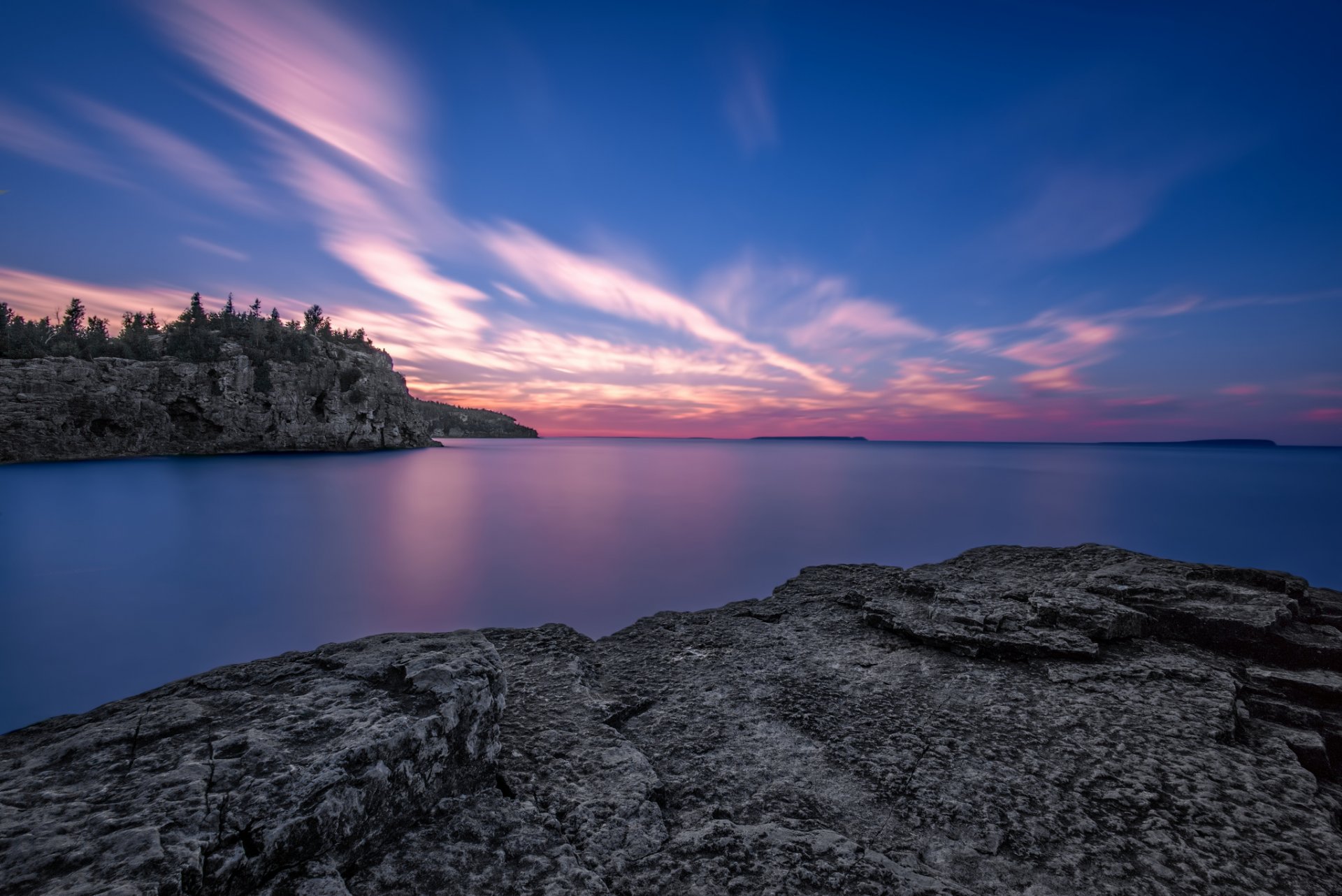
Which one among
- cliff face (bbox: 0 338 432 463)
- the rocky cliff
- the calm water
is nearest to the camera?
the rocky cliff

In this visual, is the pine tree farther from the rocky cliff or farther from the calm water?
the rocky cliff

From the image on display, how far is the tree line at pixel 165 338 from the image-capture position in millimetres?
46500

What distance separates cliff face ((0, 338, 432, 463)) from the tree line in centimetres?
253

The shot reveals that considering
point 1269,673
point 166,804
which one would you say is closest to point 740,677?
point 166,804

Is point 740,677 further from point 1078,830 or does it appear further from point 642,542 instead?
point 642,542

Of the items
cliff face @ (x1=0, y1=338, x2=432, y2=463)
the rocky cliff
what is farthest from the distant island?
the rocky cliff

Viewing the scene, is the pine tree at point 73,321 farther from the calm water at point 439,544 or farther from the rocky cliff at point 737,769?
the rocky cliff at point 737,769

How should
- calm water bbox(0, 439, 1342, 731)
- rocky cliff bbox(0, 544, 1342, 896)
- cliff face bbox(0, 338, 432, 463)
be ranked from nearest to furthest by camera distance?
rocky cliff bbox(0, 544, 1342, 896) < calm water bbox(0, 439, 1342, 731) < cliff face bbox(0, 338, 432, 463)

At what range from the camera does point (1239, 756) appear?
347 centimetres

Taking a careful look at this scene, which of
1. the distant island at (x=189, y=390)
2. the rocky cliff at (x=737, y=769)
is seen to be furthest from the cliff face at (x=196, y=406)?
the rocky cliff at (x=737, y=769)

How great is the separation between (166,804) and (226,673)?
195 cm

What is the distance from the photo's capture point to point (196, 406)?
5266 cm

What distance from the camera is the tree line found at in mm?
46500

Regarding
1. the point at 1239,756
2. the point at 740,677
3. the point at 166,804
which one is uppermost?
the point at 166,804
